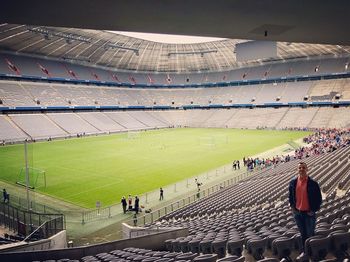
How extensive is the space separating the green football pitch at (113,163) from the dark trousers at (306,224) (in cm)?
1693

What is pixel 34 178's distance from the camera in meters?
27.8

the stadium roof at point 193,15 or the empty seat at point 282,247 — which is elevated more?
the stadium roof at point 193,15

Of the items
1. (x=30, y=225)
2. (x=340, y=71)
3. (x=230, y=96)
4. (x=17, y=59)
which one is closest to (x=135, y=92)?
(x=230, y=96)

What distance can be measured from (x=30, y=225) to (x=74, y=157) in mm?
23601

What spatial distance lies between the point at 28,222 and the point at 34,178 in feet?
44.8

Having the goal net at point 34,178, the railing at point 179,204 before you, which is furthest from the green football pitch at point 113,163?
the railing at point 179,204

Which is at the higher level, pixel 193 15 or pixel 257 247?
pixel 193 15

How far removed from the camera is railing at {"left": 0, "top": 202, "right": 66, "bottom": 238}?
14.0 metres

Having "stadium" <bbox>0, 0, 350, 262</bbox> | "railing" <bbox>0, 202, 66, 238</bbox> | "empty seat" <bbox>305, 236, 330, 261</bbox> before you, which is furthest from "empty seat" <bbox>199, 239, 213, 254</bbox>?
"railing" <bbox>0, 202, 66, 238</bbox>

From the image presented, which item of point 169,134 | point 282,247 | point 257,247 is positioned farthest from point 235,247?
point 169,134

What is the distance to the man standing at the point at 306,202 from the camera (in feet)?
18.9

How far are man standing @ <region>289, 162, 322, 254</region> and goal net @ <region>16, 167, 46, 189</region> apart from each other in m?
23.3

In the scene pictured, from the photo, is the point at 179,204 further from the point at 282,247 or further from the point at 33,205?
the point at 282,247

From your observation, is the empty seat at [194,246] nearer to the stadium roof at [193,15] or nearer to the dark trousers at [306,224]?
the dark trousers at [306,224]
